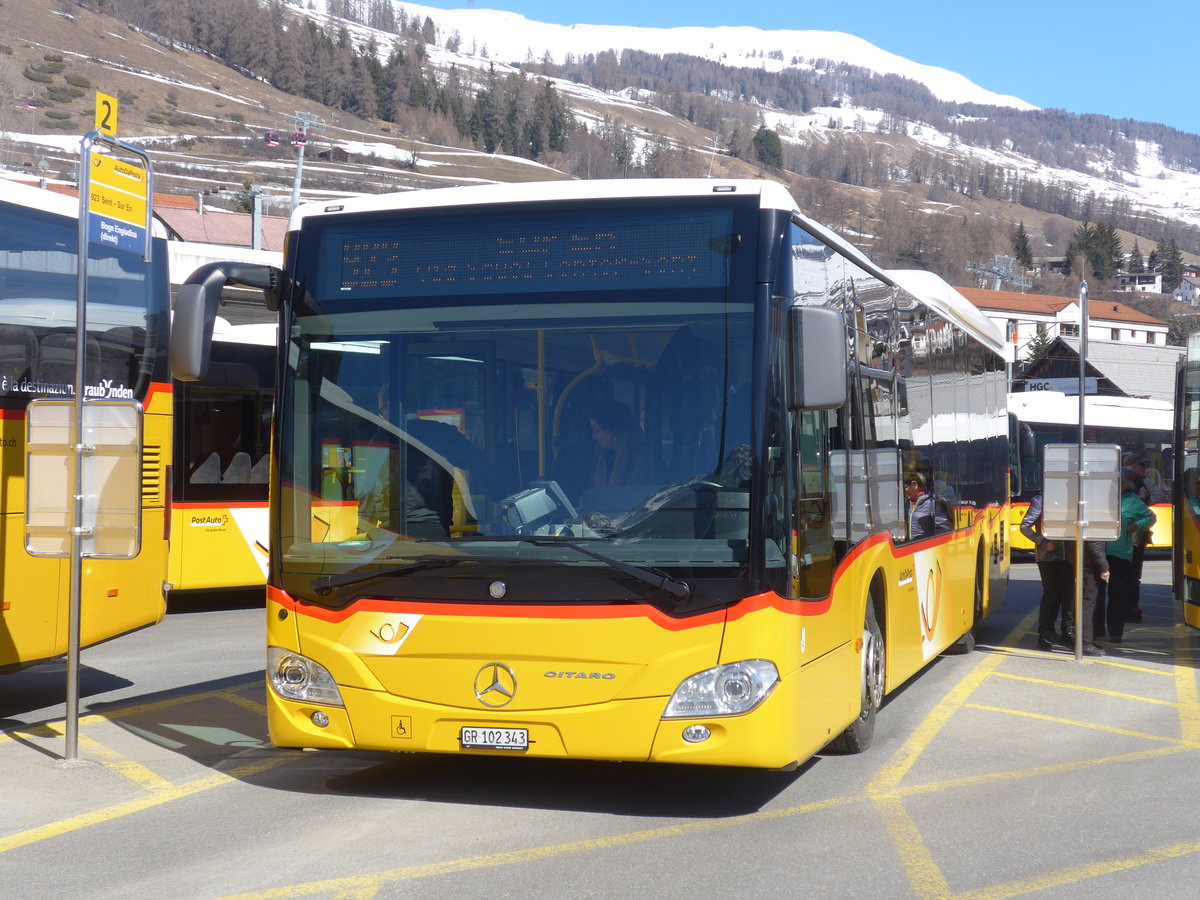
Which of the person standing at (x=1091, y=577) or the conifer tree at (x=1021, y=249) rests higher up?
the conifer tree at (x=1021, y=249)

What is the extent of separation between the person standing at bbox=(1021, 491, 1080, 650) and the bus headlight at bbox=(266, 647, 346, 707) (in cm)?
837

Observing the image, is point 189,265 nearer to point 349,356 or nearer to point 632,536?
point 349,356

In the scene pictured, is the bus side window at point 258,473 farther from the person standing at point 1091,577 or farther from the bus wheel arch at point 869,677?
the bus wheel arch at point 869,677

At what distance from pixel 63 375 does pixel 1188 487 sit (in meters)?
9.35

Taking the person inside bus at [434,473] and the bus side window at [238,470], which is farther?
the bus side window at [238,470]

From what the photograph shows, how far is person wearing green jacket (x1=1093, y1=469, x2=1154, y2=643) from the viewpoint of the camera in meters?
14.3

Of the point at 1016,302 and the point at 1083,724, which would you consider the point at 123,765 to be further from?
the point at 1016,302

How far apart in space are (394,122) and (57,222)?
188 meters

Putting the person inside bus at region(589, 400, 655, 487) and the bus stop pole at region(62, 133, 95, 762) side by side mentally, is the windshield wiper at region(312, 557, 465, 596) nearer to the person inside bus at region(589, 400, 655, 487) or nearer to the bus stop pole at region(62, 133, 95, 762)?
the person inside bus at region(589, 400, 655, 487)

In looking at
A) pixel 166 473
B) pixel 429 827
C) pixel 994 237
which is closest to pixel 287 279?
pixel 429 827

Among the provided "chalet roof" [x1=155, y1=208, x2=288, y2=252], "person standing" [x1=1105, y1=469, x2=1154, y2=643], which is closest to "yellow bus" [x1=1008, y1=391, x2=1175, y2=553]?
"person standing" [x1=1105, y1=469, x2=1154, y2=643]

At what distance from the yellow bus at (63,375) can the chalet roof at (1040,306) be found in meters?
139

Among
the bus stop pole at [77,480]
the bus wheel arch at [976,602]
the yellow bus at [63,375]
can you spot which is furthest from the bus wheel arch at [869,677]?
the yellow bus at [63,375]

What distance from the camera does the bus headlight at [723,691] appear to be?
615 cm
